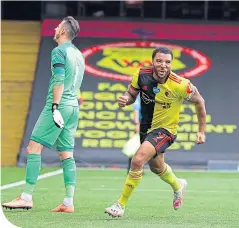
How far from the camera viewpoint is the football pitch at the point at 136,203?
8961 mm

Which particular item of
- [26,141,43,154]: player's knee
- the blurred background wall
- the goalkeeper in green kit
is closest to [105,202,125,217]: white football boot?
the goalkeeper in green kit

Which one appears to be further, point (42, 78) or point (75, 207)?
point (42, 78)

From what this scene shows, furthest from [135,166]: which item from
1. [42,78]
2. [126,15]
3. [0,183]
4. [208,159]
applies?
[126,15]

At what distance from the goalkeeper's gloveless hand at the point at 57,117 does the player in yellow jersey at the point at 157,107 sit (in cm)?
71

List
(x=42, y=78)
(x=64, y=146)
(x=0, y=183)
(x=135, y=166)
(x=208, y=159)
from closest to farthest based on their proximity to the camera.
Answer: (x=135, y=166)
(x=64, y=146)
(x=0, y=183)
(x=208, y=159)
(x=42, y=78)

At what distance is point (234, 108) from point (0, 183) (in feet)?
30.1

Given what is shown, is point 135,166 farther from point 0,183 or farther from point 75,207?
point 0,183

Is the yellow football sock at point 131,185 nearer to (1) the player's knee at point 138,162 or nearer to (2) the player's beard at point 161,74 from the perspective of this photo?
(1) the player's knee at point 138,162

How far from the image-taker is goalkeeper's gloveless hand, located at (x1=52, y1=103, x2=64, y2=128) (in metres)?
9.75

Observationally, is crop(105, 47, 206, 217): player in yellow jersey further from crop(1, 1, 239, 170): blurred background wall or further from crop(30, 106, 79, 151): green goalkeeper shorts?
crop(1, 1, 239, 170): blurred background wall

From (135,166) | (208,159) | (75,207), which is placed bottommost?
(208,159)

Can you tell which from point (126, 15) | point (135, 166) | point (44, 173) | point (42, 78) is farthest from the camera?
point (126, 15)

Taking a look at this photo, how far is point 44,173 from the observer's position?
18469 mm

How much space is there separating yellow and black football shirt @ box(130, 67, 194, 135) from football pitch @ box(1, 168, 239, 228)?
1025mm
